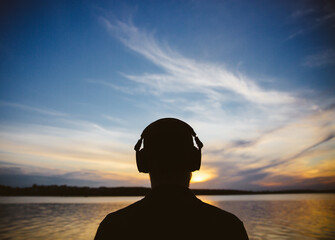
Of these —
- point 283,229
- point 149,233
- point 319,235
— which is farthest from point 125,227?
point 283,229

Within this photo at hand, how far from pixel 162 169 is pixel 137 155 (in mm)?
532

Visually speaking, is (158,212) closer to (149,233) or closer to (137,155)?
(149,233)

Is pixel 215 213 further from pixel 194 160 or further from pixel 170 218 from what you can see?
pixel 194 160

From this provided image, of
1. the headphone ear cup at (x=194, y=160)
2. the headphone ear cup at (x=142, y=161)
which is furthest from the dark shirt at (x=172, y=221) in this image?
the headphone ear cup at (x=142, y=161)

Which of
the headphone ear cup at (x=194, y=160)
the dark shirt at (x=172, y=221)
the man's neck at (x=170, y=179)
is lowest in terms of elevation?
the dark shirt at (x=172, y=221)

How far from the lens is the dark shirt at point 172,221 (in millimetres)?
1455

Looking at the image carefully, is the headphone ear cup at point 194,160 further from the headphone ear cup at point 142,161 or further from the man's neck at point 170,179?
the headphone ear cup at point 142,161

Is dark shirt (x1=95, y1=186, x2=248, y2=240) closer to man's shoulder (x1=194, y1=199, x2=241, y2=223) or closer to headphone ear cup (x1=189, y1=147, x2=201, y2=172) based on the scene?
man's shoulder (x1=194, y1=199, x2=241, y2=223)

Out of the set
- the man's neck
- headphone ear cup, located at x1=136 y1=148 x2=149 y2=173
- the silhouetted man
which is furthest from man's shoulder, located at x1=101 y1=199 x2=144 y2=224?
headphone ear cup, located at x1=136 y1=148 x2=149 y2=173

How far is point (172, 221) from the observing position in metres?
1.46

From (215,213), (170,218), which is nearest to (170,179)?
(170,218)

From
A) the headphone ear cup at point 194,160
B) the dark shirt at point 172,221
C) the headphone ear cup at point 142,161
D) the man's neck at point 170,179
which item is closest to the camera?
the dark shirt at point 172,221

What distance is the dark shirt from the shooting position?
1455 mm

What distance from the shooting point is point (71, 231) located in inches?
806
